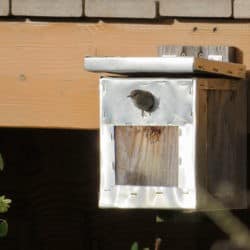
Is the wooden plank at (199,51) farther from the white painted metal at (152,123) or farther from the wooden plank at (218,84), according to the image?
the white painted metal at (152,123)

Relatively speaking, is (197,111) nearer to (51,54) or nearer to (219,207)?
(219,207)

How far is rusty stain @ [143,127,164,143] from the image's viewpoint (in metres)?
2.89

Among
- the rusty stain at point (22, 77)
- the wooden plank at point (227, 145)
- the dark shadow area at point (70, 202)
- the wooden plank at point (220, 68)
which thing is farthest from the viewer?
the dark shadow area at point (70, 202)

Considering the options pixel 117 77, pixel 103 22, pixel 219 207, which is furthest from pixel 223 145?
pixel 103 22

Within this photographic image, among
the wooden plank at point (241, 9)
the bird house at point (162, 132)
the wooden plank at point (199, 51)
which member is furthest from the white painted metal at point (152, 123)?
the wooden plank at point (241, 9)

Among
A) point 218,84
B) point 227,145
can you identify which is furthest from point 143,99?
point 227,145

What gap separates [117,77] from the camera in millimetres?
2941

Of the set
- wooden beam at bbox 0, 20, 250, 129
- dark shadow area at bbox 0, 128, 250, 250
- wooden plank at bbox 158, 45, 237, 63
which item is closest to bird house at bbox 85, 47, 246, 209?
wooden plank at bbox 158, 45, 237, 63

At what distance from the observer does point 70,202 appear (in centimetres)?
352

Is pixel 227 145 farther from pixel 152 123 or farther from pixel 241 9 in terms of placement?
pixel 241 9

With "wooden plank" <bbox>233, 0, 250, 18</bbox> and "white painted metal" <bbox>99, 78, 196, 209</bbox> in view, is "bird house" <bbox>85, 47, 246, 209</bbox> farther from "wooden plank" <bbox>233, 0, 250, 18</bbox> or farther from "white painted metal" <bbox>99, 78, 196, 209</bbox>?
"wooden plank" <bbox>233, 0, 250, 18</bbox>

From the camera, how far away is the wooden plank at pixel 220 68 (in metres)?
2.80

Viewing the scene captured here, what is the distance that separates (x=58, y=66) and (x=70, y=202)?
518 millimetres

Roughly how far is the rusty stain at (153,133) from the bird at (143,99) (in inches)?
2.3
